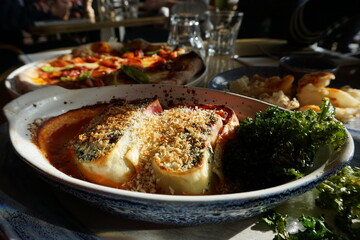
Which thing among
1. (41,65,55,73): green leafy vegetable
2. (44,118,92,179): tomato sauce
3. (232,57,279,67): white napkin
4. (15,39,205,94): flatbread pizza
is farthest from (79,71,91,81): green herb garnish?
(232,57,279,67): white napkin

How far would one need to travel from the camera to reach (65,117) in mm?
1238

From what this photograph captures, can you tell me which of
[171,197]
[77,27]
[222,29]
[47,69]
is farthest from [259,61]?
[77,27]

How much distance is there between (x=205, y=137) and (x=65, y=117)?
63 centimetres

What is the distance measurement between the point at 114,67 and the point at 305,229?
6.20ft

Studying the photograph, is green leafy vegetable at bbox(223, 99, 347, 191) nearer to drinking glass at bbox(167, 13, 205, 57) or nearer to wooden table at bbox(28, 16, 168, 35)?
drinking glass at bbox(167, 13, 205, 57)

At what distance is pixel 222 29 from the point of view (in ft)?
9.38

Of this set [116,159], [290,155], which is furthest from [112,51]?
[290,155]

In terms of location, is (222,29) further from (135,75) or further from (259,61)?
(135,75)

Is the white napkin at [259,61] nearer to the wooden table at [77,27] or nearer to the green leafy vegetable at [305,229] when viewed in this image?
the green leafy vegetable at [305,229]

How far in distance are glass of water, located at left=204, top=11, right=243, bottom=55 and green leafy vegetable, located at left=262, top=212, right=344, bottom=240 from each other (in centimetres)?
223

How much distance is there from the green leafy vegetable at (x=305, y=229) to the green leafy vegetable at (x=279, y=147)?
9cm

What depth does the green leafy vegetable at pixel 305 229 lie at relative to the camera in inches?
29.3

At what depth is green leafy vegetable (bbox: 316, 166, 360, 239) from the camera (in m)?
0.80

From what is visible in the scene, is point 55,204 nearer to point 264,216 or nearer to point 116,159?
point 116,159
